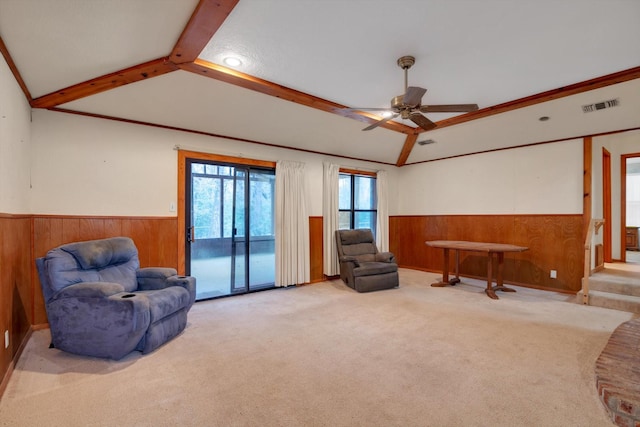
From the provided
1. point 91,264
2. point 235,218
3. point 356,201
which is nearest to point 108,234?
point 91,264

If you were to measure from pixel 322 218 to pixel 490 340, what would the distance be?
323 centimetres

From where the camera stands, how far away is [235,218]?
14.7ft

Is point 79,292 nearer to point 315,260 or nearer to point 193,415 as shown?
point 193,415

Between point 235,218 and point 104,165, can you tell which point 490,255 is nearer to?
point 235,218

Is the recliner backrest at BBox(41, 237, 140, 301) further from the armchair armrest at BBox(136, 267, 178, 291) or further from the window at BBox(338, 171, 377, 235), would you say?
the window at BBox(338, 171, 377, 235)

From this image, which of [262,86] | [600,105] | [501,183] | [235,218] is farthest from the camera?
[501,183]

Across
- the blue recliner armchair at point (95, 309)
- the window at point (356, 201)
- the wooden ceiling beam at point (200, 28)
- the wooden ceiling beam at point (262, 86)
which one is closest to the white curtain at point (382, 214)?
the window at point (356, 201)

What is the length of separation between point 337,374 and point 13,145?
3.23m

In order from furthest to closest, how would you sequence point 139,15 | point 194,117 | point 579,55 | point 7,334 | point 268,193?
point 268,193
point 194,117
point 579,55
point 7,334
point 139,15

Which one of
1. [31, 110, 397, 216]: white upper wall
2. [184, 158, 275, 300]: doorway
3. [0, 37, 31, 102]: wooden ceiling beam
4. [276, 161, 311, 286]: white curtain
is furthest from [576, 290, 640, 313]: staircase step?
[0, 37, 31, 102]: wooden ceiling beam

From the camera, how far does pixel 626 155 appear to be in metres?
5.39

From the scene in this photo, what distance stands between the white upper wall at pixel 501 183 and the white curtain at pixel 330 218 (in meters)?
2.12

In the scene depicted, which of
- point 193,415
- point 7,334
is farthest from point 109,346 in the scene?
point 193,415

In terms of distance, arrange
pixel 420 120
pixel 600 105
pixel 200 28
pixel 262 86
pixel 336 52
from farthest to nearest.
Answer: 1. pixel 600 105
2. pixel 262 86
3. pixel 420 120
4. pixel 336 52
5. pixel 200 28
